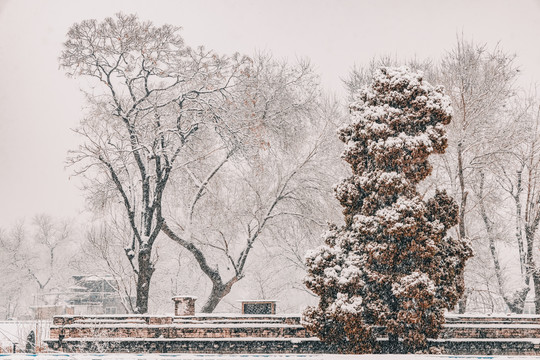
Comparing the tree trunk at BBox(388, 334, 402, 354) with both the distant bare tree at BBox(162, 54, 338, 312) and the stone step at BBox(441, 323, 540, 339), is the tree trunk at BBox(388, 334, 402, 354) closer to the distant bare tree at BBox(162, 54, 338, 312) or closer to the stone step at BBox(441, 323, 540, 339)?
the stone step at BBox(441, 323, 540, 339)

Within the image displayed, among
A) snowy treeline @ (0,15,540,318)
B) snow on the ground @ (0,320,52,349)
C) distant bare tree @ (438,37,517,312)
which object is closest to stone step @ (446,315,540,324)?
snowy treeline @ (0,15,540,318)

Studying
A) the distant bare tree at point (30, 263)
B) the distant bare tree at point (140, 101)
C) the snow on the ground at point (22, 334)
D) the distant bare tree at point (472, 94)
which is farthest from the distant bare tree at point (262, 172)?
the distant bare tree at point (30, 263)

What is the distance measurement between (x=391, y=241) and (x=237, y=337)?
5.12 metres

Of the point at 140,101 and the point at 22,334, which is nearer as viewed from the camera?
the point at 22,334

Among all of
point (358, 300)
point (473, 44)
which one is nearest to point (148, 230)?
point (358, 300)

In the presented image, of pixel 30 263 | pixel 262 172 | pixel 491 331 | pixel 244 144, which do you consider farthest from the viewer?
pixel 30 263

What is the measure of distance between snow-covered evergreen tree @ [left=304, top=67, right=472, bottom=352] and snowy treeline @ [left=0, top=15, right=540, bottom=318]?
448 centimetres

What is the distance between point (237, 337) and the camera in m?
16.1

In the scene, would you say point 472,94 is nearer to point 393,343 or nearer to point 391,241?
point 391,241

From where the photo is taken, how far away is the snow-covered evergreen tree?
46.8ft

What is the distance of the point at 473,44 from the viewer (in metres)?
22.8

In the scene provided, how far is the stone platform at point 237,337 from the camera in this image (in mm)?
15859

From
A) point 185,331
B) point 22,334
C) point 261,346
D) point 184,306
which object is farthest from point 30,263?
point 261,346

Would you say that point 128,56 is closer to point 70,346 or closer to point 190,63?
point 190,63
